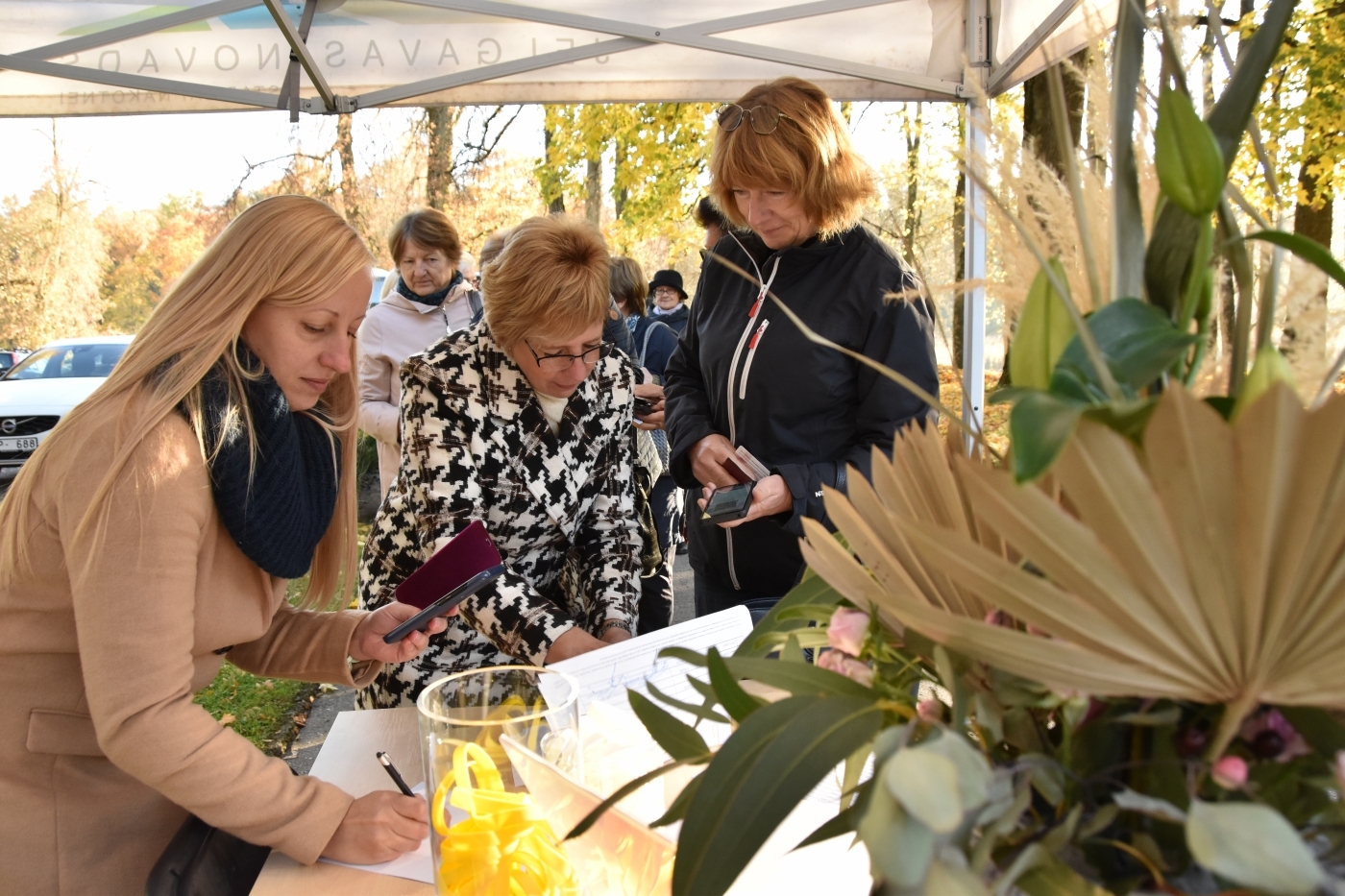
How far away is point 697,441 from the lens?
2.21 metres

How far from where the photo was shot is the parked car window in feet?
35.3

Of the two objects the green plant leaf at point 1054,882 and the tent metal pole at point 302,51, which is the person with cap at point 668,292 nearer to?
the tent metal pole at point 302,51

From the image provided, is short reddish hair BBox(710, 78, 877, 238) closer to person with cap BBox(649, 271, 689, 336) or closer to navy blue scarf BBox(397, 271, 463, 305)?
navy blue scarf BBox(397, 271, 463, 305)

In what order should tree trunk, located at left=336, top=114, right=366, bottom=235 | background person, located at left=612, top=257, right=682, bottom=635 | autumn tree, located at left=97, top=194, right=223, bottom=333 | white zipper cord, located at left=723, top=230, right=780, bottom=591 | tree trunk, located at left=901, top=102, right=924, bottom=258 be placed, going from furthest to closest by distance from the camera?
autumn tree, located at left=97, top=194, right=223, bottom=333 < tree trunk, located at left=336, top=114, right=366, bottom=235 < background person, located at left=612, top=257, right=682, bottom=635 < white zipper cord, located at left=723, top=230, right=780, bottom=591 < tree trunk, located at left=901, top=102, right=924, bottom=258

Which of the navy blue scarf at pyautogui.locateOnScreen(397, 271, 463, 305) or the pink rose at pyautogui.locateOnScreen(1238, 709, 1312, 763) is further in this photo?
the navy blue scarf at pyautogui.locateOnScreen(397, 271, 463, 305)

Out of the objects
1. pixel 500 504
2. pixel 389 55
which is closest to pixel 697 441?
pixel 500 504

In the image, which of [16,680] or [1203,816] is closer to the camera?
[1203,816]

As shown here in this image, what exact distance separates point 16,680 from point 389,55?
107 inches

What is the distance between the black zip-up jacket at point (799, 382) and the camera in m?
2.02

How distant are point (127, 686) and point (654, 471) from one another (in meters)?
2.72

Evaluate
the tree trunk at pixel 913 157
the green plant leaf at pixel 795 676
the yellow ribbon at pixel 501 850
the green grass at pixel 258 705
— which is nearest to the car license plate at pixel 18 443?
the green grass at pixel 258 705

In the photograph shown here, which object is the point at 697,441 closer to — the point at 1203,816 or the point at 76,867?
the point at 76,867

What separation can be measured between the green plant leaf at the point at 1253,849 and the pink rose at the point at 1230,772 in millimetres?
55

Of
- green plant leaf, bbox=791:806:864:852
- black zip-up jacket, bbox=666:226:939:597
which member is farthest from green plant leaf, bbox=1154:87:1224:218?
black zip-up jacket, bbox=666:226:939:597
